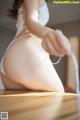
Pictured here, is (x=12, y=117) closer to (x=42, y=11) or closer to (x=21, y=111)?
(x=21, y=111)

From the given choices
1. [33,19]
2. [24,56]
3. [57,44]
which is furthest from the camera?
[24,56]

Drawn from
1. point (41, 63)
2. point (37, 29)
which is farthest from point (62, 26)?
point (37, 29)

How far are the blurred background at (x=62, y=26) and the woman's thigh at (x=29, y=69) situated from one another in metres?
0.02

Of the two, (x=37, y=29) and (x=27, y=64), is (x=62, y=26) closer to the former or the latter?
(x=27, y=64)

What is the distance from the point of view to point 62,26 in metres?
0.73

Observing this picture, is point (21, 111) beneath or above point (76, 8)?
beneath

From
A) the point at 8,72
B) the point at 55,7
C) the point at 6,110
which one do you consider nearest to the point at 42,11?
the point at 55,7

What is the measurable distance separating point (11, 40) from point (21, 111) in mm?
335

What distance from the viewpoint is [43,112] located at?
424 millimetres

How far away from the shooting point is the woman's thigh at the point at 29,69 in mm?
692

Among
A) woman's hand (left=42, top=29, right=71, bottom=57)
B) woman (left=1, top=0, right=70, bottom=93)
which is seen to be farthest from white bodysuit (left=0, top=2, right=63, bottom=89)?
woman's hand (left=42, top=29, right=71, bottom=57)

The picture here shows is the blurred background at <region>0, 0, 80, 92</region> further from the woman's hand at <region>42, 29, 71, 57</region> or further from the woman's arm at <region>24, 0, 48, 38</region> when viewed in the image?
the woman's hand at <region>42, 29, 71, 57</region>

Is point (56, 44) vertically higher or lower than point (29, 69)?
higher

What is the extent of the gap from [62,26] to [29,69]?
0.43ft
